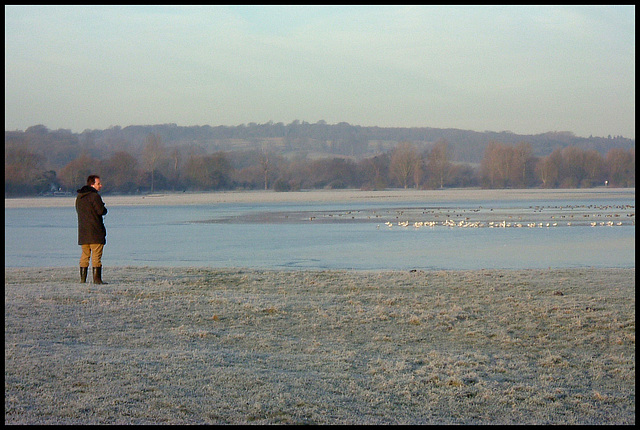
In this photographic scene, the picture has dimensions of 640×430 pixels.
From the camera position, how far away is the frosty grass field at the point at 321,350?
222 inches

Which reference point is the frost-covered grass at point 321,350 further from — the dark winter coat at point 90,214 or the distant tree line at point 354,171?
the distant tree line at point 354,171

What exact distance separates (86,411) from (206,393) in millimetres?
939

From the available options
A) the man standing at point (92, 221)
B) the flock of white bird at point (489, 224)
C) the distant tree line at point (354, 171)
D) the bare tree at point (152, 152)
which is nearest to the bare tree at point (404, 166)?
the distant tree line at point (354, 171)

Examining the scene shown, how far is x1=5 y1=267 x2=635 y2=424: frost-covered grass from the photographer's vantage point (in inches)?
222

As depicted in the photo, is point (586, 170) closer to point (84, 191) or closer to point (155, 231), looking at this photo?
point (155, 231)

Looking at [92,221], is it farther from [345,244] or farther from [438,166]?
[438,166]

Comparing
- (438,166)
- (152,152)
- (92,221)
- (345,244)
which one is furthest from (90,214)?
(438,166)

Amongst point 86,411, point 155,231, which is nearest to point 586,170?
point 155,231

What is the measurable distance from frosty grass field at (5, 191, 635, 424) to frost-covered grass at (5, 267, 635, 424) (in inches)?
0.9

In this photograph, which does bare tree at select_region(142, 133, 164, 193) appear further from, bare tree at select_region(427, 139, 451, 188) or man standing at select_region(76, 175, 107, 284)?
man standing at select_region(76, 175, 107, 284)

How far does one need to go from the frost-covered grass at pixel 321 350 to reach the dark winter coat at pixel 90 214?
72cm

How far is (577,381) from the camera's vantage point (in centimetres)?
658

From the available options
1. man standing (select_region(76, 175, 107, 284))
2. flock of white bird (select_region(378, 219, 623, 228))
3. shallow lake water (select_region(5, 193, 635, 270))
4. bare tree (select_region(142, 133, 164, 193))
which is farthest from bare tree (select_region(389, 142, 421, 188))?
man standing (select_region(76, 175, 107, 284))

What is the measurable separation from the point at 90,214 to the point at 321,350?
5060 mm
